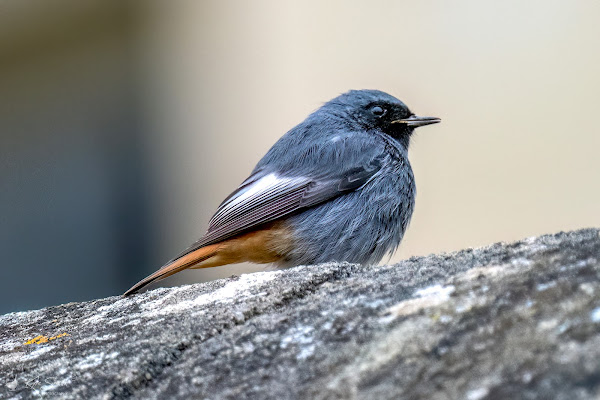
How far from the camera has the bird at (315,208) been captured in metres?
3.69

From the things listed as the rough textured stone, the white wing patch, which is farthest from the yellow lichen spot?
the white wing patch

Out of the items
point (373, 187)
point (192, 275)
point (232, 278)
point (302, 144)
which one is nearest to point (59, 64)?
point (192, 275)

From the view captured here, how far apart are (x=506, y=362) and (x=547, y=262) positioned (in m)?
0.44

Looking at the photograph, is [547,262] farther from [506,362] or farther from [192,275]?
[192,275]

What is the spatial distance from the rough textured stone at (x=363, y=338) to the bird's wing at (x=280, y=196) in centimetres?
151

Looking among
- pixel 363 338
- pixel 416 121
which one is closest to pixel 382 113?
pixel 416 121

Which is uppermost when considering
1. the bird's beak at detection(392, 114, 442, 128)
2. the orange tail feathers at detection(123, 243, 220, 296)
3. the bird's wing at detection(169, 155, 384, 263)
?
the bird's beak at detection(392, 114, 442, 128)

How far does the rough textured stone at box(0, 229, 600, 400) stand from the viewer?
113 centimetres

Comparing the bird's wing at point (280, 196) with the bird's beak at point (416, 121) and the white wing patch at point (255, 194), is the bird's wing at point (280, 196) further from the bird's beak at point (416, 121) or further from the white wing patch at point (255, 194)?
the bird's beak at point (416, 121)

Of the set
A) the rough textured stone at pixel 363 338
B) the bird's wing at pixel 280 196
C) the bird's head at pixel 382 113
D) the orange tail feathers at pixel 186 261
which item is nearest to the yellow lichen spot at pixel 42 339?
the rough textured stone at pixel 363 338

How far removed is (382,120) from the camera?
4562mm

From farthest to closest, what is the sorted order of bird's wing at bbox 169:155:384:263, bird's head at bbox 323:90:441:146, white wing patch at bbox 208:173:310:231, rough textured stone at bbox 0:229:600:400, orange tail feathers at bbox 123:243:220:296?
1. bird's head at bbox 323:90:441:146
2. white wing patch at bbox 208:173:310:231
3. bird's wing at bbox 169:155:384:263
4. orange tail feathers at bbox 123:243:220:296
5. rough textured stone at bbox 0:229:600:400

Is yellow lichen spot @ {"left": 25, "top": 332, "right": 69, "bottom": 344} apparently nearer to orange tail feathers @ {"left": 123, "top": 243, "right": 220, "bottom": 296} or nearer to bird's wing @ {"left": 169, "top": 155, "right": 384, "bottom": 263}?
orange tail feathers @ {"left": 123, "top": 243, "right": 220, "bottom": 296}

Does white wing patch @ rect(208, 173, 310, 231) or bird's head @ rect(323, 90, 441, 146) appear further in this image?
bird's head @ rect(323, 90, 441, 146)
